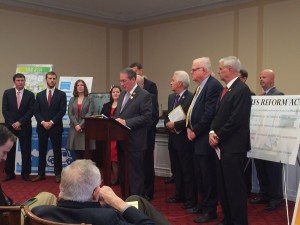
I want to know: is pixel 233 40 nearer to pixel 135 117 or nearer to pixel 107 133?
pixel 135 117

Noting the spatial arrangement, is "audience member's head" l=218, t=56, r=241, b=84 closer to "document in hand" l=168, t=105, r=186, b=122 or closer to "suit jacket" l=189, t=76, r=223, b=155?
"suit jacket" l=189, t=76, r=223, b=155

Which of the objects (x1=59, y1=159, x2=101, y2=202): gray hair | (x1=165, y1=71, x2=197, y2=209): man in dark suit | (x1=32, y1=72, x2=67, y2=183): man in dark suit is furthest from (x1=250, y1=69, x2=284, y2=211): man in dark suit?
(x1=59, y1=159, x2=101, y2=202): gray hair

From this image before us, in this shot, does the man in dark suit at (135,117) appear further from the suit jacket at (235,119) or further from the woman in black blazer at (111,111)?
the woman in black blazer at (111,111)

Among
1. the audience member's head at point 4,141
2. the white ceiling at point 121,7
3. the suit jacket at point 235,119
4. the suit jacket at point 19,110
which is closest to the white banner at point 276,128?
the suit jacket at point 235,119

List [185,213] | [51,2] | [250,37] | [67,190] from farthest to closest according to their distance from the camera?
1. [51,2]
2. [250,37]
3. [185,213]
4. [67,190]

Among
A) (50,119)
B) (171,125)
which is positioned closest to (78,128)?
(50,119)

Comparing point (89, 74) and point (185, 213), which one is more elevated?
point (89, 74)

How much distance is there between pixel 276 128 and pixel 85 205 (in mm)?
2418

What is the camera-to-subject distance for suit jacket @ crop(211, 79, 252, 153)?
10.8 ft

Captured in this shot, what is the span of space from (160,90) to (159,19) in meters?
1.72

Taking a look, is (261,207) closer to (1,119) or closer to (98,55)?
(1,119)

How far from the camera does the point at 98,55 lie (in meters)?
9.74

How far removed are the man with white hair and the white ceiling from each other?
6834 millimetres

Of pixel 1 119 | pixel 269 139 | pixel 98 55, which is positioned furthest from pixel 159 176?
pixel 98 55
